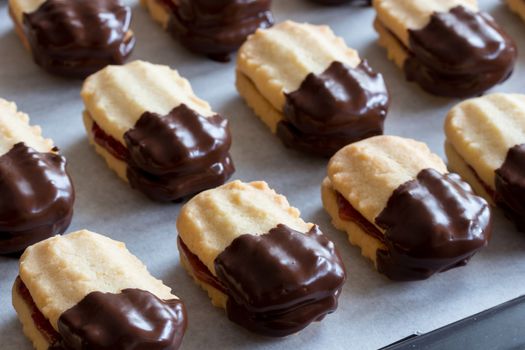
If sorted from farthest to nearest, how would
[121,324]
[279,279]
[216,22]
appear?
[216,22] → [279,279] → [121,324]

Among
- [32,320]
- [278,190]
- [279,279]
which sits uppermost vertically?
[279,279]

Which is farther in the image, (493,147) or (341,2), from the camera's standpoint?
(341,2)

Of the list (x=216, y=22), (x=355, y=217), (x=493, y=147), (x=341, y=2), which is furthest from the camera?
(x=341, y=2)

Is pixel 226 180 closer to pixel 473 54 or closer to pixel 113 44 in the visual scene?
pixel 113 44

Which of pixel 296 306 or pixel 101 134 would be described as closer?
pixel 296 306

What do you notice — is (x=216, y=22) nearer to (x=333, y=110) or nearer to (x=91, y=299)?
(x=333, y=110)

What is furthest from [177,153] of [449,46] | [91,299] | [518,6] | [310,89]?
[518,6]

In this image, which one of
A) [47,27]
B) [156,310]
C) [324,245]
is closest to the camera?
[156,310]

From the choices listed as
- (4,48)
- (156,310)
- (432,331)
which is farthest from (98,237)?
(4,48)
